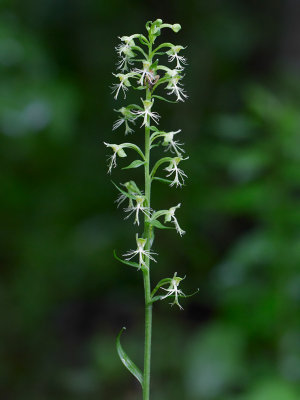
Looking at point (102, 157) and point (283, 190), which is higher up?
point (102, 157)

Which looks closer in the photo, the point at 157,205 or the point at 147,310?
the point at 147,310

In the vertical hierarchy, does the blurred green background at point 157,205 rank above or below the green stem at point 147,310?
above

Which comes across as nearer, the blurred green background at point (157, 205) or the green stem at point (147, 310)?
the green stem at point (147, 310)

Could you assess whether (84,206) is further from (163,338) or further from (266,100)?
(266,100)

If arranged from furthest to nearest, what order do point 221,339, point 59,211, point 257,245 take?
point 59,211, point 221,339, point 257,245

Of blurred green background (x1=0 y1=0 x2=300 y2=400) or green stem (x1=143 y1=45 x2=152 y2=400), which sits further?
blurred green background (x1=0 y1=0 x2=300 y2=400)

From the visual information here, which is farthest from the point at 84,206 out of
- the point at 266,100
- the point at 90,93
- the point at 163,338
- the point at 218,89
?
the point at 266,100

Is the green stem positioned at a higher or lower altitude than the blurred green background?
lower

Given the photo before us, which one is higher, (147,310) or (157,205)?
(157,205)
